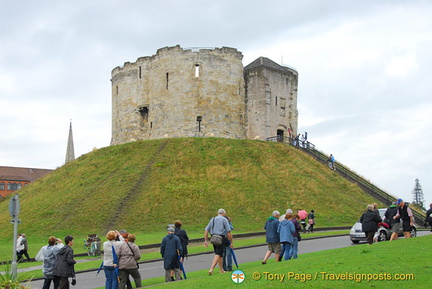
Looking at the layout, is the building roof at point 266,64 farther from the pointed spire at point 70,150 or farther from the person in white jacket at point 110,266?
the pointed spire at point 70,150

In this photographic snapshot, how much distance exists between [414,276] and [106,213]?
25.7 metres

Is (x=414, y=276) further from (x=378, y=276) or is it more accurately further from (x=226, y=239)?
(x=226, y=239)

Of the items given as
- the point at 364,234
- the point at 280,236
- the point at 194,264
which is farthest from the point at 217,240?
the point at 364,234

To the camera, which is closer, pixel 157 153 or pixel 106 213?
pixel 106 213

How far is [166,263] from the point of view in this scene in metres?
12.9

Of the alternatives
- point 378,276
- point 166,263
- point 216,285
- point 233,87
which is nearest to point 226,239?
point 166,263

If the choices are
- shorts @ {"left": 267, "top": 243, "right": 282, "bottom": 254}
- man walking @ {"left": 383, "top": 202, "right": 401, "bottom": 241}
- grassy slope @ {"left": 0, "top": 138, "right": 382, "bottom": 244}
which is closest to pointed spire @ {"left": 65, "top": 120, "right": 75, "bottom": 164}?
grassy slope @ {"left": 0, "top": 138, "right": 382, "bottom": 244}

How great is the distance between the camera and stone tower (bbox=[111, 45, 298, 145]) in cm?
4772

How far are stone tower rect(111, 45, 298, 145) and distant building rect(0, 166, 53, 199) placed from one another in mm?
62091

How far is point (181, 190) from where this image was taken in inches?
1380

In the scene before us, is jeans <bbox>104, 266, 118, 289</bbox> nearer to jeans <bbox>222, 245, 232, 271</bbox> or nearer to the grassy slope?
jeans <bbox>222, 245, 232, 271</bbox>

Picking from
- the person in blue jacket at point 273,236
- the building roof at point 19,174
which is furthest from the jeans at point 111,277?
the building roof at point 19,174

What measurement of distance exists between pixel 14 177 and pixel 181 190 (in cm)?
8114

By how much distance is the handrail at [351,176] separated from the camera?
37684 mm
